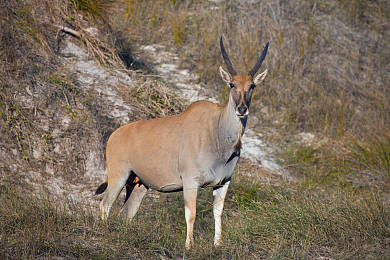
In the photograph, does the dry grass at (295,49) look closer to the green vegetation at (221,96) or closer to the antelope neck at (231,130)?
the green vegetation at (221,96)

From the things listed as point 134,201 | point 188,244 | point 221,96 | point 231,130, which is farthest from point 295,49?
point 188,244

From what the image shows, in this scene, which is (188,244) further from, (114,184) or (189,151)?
(114,184)

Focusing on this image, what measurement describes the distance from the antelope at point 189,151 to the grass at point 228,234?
0.38m

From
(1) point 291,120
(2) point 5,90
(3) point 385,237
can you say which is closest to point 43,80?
(2) point 5,90

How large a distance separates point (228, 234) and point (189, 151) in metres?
1.07

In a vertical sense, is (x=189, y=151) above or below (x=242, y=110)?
below

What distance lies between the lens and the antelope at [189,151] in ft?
19.8

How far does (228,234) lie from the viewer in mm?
5992

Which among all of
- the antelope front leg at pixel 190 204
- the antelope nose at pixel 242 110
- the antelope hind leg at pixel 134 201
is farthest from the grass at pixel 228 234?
the antelope nose at pixel 242 110

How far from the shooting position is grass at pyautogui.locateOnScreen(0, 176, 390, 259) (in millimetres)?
5090

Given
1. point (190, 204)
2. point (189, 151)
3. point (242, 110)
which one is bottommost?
point (190, 204)

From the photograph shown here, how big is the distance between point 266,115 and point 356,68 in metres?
2.84

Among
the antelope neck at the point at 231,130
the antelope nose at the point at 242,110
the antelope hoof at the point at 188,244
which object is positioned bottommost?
the antelope hoof at the point at 188,244

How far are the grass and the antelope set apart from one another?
381 millimetres
